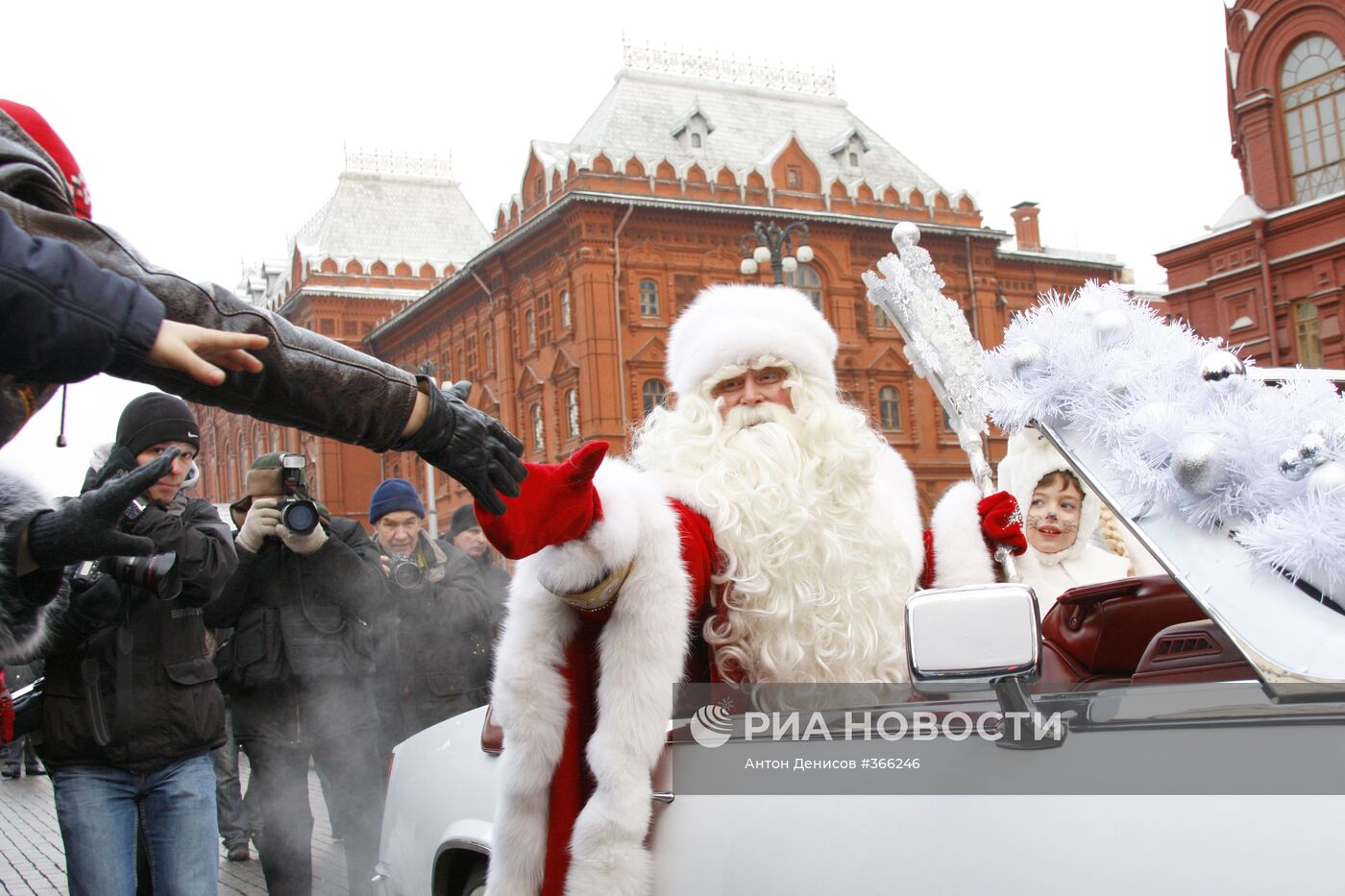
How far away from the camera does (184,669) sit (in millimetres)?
3867

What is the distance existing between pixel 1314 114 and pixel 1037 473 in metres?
26.0

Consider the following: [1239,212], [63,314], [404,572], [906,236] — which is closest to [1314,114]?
[1239,212]

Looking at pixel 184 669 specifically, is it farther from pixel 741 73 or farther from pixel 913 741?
pixel 741 73

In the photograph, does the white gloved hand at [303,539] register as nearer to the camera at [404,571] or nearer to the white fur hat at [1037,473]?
the camera at [404,571]

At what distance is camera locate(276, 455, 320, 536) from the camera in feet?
16.0

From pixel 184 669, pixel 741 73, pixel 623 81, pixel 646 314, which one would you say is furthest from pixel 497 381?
pixel 184 669

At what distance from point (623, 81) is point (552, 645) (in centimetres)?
4002

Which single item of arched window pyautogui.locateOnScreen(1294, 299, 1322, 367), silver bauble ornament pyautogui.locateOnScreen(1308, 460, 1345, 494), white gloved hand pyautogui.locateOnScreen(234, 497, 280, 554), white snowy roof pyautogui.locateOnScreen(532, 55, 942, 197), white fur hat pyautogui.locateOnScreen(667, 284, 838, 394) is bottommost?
silver bauble ornament pyautogui.locateOnScreen(1308, 460, 1345, 494)

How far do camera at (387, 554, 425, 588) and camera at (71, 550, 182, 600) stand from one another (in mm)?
2067

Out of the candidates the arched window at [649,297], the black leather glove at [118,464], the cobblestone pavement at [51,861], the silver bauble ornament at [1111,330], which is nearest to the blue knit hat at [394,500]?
the cobblestone pavement at [51,861]

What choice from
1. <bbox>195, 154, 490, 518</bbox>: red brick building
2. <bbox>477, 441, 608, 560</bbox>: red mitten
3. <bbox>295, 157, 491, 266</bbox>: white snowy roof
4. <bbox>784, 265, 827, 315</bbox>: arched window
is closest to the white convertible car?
<bbox>477, 441, 608, 560</bbox>: red mitten

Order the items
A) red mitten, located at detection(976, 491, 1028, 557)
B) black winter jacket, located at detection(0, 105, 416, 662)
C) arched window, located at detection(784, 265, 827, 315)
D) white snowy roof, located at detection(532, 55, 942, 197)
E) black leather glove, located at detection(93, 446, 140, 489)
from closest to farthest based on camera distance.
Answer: black winter jacket, located at detection(0, 105, 416, 662) < red mitten, located at detection(976, 491, 1028, 557) < black leather glove, located at detection(93, 446, 140, 489) < arched window, located at detection(784, 265, 827, 315) < white snowy roof, located at detection(532, 55, 942, 197)

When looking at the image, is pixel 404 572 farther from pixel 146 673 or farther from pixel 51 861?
pixel 51 861

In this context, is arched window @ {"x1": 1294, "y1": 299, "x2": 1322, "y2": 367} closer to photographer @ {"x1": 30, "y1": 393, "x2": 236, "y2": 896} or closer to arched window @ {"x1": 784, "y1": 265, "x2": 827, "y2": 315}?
arched window @ {"x1": 784, "y1": 265, "x2": 827, "y2": 315}
